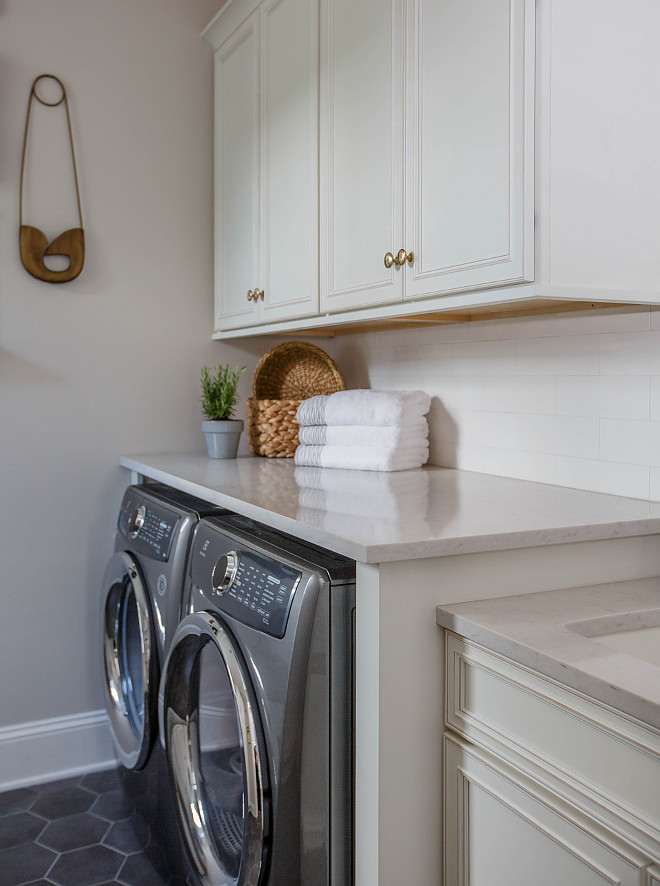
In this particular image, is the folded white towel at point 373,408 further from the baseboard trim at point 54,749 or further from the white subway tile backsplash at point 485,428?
the baseboard trim at point 54,749

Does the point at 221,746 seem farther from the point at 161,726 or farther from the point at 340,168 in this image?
the point at 340,168

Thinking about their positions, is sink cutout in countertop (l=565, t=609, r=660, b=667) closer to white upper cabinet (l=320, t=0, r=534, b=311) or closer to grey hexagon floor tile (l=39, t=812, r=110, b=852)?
white upper cabinet (l=320, t=0, r=534, b=311)

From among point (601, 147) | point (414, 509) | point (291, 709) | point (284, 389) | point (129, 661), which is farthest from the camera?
point (284, 389)

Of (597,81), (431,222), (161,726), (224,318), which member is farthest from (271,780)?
(224,318)

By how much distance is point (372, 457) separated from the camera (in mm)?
1957

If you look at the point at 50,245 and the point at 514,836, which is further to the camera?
the point at 50,245

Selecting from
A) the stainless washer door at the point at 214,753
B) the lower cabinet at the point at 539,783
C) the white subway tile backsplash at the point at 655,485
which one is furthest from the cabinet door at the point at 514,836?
the white subway tile backsplash at the point at 655,485

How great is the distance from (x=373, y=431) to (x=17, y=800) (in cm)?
148

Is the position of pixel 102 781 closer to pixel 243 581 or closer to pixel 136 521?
pixel 136 521

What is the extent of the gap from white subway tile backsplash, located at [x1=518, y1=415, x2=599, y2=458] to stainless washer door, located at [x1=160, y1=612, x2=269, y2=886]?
82 centimetres

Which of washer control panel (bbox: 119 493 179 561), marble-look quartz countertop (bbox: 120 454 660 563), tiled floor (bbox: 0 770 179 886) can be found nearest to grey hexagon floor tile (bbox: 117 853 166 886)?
tiled floor (bbox: 0 770 179 886)

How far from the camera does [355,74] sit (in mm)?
1685

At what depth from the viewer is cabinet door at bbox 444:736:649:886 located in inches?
33.3

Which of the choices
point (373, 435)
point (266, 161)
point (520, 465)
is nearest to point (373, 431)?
point (373, 435)
